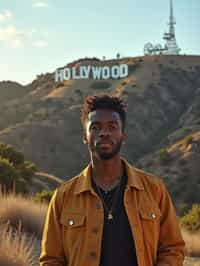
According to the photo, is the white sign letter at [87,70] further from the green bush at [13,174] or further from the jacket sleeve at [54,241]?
the jacket sleeve at [54,241]

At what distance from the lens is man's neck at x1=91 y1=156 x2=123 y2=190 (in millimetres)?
3684

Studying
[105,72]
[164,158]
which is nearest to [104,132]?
[164,158]

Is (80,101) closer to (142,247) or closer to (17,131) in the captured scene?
(17,131)

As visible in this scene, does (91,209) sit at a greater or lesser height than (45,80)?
lesser

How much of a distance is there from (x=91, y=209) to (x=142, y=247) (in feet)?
1.24

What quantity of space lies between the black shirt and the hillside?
4021cm

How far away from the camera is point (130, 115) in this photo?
67.8 m

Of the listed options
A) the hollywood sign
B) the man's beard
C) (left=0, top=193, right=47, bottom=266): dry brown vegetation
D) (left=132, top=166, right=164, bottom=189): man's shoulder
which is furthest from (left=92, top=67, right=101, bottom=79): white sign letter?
the man's beard

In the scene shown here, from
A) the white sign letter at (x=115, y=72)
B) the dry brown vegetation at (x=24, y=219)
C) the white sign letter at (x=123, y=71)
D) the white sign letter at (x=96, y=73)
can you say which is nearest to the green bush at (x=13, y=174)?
the dry brown vegetation at (x=24, y=219)

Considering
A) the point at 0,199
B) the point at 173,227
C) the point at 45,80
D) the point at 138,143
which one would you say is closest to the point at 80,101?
the point at 138,143

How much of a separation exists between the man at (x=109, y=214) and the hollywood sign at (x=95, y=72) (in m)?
78.3

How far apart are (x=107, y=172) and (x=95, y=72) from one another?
82.4 m

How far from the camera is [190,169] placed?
146 feet

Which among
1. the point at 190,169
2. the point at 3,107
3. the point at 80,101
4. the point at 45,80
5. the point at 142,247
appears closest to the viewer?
the point at 142,247
